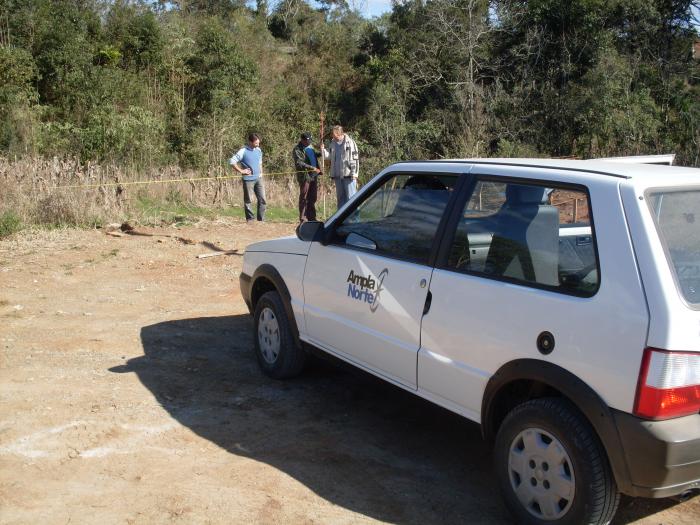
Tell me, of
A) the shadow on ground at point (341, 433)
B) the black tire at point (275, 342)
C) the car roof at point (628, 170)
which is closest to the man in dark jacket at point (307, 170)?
the shadow on ground at point (341, 433)

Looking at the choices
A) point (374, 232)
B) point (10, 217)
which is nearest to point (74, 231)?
point (10, 217)

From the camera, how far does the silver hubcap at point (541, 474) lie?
3.46 metres

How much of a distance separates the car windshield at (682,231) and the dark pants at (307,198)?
1137 centimetres

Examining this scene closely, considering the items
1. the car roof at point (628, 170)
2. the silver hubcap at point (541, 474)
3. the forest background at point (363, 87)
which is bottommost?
the silver hubcap at point (541, 474)

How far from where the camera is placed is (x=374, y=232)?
4.87m

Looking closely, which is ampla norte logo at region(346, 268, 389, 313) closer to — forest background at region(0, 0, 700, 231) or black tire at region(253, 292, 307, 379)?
black tire at region(253, 292, 307, 379)

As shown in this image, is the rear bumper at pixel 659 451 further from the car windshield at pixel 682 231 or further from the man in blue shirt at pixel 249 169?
the man in blue shirt at pixel 249 169

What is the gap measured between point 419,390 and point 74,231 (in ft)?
30.3

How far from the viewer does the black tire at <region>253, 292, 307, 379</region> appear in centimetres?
568

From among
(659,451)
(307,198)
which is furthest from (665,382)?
(307,198)

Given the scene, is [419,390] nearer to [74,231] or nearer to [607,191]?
[607,191]

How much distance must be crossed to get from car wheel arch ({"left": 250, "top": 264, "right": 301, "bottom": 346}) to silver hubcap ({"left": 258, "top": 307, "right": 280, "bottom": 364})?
0.21 meters

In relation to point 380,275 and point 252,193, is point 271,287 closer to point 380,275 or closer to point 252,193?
point 380,275

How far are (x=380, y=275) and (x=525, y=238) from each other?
0.99 m
